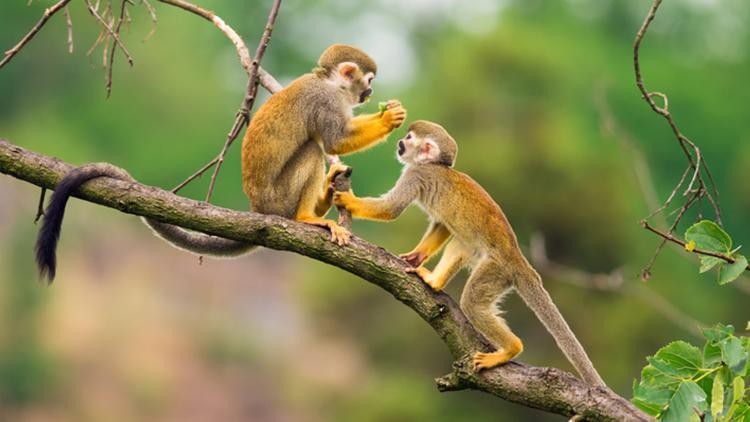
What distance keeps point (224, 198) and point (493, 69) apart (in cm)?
1182

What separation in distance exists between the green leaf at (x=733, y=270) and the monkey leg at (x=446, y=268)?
50.9 inches

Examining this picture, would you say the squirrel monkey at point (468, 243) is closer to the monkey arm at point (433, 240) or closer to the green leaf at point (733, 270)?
the monkey arm at point (433, 240)

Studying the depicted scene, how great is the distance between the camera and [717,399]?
408 cm

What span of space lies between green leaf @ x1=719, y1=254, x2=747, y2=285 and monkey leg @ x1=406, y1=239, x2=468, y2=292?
1.29 m

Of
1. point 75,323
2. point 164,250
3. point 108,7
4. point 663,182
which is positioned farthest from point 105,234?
point 108,7

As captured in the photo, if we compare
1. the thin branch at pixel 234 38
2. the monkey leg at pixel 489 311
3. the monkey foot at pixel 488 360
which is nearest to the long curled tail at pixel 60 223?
the thin branch at pixel 234 38

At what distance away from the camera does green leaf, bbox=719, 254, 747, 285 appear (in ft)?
14.0

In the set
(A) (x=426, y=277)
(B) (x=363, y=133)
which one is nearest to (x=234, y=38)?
(B) (x=363, y=133)

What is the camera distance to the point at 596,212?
20.2 metres

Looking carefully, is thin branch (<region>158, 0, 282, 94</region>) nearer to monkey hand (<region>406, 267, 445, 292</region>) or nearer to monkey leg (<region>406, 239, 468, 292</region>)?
monkey leg (<region>406, 239, 468, 292</region>)

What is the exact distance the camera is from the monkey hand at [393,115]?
5691 millimetres

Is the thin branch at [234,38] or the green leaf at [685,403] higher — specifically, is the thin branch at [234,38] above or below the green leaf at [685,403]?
above

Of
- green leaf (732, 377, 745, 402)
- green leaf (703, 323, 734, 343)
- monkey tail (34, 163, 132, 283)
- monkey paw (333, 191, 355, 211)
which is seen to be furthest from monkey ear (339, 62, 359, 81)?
green leaf (732, 377, 745, 402)

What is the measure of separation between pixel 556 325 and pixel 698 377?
106 centimetres
